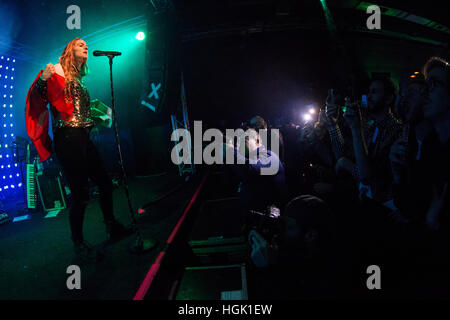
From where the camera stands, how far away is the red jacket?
1628mm

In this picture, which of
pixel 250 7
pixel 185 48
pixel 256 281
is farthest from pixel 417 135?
pixel 185 48

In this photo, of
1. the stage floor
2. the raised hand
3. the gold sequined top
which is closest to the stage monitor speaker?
the stage floor

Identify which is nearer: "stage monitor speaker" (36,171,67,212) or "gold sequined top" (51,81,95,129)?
"gold sequined top" (51,81,95,129)

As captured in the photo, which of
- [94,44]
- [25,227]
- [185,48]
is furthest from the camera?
[185,48]

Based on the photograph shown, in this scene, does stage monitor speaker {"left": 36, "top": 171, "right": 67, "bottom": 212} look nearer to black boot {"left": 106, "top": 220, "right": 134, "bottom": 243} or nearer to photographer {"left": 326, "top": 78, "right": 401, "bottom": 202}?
black boot {"left": 106, "top": 220, "right": 134, "bottom": 243}

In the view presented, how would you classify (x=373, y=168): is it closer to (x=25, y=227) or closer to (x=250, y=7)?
(x=25, y=227)

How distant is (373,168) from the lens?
147cm

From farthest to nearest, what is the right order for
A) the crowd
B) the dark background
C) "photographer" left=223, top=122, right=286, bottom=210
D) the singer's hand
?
the dark background < "photographer" left=223, top=122, right=286, bottom=210 < the singer's hand < the crowd

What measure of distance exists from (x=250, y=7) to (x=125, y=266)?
7.33m

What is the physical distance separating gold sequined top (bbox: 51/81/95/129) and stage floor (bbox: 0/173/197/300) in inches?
50.8

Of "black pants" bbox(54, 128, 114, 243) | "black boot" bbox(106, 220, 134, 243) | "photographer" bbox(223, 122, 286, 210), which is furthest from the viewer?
"black boot" bbox(106, 220, 134, 243)

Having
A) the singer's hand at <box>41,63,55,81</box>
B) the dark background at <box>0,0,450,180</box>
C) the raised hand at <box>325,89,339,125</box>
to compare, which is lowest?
the raised hand at <box>325,89,339,125</box>

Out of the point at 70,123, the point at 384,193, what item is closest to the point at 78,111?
the point at 70,123

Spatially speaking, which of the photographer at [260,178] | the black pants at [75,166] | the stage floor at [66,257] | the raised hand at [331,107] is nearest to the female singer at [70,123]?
the black pants at [75,166]
